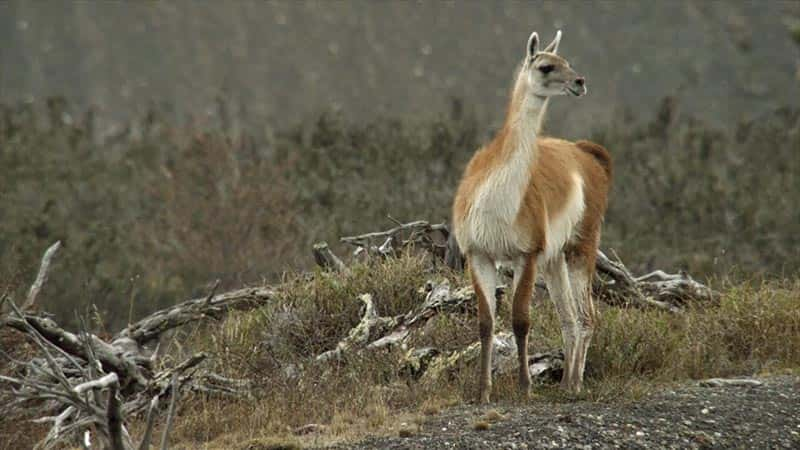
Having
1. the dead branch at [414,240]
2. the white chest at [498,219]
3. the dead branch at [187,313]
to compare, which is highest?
the white chest at [498,219]

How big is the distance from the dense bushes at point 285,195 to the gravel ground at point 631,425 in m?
10.2

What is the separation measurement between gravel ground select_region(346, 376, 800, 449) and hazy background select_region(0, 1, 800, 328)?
3.29 meters

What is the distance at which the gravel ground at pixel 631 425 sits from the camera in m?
8.25

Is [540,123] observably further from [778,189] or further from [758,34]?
[758,34]

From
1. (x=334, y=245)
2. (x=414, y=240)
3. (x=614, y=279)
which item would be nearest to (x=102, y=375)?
(x=414, y=240)

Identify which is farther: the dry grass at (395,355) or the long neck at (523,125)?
the long neck at (523,125)

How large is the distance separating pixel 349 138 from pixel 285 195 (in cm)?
732

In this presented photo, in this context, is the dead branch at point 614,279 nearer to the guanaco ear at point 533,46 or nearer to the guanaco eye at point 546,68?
the guanaco ear at point 533,46

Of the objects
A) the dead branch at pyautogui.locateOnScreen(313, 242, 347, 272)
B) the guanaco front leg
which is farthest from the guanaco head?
the dead branch at pyautogui.locateOnScreen(313, 242, 347, 272)

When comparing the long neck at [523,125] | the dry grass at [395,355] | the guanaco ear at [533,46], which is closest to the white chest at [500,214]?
the long neck at [523,125]

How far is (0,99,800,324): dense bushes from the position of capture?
23.4 m

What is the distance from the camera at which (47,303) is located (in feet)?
68.0

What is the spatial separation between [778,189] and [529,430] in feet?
77.9

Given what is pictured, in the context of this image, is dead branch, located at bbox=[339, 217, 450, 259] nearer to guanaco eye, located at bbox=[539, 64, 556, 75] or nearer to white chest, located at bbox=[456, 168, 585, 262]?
white chest, located at bbox=[456, 168, 585, 262]
